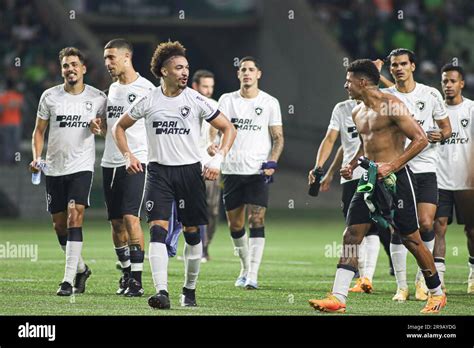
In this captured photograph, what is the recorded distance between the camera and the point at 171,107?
12469mm

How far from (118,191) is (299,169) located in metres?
19.0

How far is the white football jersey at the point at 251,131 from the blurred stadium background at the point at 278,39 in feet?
49.4

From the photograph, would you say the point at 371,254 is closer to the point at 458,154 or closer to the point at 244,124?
the point at 458,154

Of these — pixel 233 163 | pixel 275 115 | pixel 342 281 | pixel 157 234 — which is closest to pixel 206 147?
pixel 233 163

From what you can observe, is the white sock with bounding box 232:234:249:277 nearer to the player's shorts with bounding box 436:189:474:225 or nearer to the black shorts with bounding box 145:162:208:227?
the player's shorts with bounding box 436:189:474:225

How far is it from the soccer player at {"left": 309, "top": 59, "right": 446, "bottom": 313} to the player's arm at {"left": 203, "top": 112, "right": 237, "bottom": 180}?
48.5 inches

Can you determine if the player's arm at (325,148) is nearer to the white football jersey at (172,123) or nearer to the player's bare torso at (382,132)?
the player's bare torso at (382,132)

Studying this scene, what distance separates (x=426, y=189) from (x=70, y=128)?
384 cm

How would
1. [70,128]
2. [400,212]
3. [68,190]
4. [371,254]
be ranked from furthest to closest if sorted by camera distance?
[371,254]
[70,128]
[68,190]
[400,212]

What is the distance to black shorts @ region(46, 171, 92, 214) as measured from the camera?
13.9m

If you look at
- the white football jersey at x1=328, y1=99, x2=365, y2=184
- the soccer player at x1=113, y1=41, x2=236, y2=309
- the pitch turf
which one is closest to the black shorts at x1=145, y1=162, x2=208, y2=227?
the soccer player at x1=113, y1=41, x2=236, y2=309

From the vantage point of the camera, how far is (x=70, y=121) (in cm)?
1406
